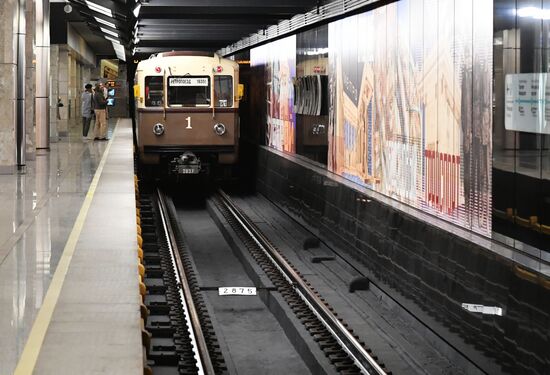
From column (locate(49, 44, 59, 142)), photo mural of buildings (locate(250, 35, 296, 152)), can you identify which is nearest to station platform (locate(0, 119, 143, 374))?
photo mural of buildings (locate(250, 35, 296, 152))

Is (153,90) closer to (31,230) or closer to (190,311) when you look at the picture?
(31,230)

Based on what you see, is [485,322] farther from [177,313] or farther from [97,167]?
[97,167]

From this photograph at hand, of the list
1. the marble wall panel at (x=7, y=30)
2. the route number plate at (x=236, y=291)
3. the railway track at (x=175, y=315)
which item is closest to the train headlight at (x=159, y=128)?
the marble wall panel at (x=7, y=30)

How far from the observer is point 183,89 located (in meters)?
25.1

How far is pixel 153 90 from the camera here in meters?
25.0

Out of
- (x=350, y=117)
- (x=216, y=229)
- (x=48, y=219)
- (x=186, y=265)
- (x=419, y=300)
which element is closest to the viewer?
(x=419, y=300)

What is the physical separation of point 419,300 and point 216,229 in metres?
9.82

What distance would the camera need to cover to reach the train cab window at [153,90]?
81.8 feet

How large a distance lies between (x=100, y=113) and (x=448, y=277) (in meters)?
23.3

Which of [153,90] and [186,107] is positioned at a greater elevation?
[153,90]

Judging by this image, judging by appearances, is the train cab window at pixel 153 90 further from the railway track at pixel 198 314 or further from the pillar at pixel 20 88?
the railway track at pixel 198 314

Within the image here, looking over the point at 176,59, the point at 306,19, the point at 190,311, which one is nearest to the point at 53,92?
the point at 176,59

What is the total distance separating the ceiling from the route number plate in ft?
19.3

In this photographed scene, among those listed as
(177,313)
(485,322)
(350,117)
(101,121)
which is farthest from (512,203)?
(101,121)
